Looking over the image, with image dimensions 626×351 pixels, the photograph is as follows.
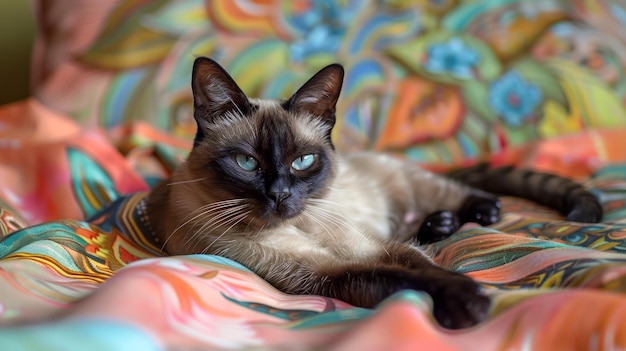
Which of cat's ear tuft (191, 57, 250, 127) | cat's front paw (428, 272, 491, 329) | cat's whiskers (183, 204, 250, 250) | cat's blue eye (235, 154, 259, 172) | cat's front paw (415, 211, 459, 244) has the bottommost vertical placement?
cat's front paw (415, 211, 459, 244)

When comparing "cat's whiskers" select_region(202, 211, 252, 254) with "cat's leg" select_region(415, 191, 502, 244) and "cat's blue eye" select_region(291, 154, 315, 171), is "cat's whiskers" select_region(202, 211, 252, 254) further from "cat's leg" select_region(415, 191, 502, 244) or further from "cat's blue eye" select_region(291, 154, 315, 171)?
"cat's leg" select_region(415, 191, 502, 244)

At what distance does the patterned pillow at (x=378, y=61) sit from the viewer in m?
2.49

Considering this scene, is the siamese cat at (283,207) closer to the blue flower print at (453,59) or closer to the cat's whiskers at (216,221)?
the cat's whiskers at (216,221)

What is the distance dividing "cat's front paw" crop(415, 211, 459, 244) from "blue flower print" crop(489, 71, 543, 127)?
3.59 ft

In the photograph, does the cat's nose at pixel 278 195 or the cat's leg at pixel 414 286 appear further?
the cat's nose at pixel 278 195

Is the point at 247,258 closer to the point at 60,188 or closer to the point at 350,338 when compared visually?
the point at 350,338

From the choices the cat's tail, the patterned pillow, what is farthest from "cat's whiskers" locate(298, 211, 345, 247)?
the patterned pillow

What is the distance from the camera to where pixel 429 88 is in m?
2.59

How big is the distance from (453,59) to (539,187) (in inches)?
36.0

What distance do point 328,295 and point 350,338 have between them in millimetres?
380

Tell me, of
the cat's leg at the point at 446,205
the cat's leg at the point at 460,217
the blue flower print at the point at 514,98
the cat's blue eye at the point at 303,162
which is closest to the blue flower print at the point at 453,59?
the blue flower print at the point at 514,98

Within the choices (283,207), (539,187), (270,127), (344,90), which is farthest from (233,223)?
(344,90)

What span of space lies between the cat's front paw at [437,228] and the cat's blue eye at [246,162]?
0.61 meters

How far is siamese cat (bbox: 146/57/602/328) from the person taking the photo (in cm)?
120
